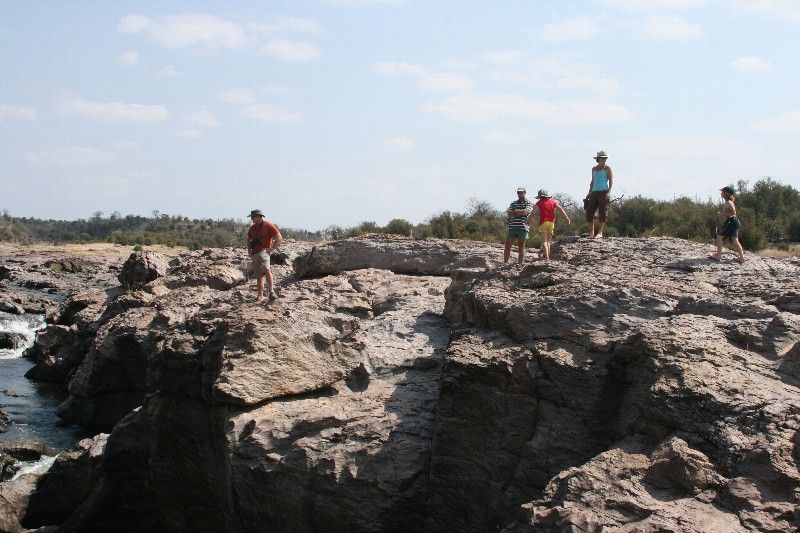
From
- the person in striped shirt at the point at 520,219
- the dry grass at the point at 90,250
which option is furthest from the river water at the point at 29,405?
the dry grass at the point at 90,250

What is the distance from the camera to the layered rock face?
6.82m

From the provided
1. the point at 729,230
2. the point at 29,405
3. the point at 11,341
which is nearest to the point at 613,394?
the point at 729,230

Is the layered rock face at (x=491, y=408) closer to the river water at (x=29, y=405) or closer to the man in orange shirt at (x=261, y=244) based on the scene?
the man in orange shirt at (x=261, y=244)

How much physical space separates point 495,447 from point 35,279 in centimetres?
3678

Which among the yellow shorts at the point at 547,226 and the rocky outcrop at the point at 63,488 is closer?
the rocky outcrop at the point at 63,488

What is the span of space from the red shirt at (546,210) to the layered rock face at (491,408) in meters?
0.62

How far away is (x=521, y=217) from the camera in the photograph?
44.8 feet

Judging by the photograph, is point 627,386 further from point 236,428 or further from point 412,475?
point 236,428

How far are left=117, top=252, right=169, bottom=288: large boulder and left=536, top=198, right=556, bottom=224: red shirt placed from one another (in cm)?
1557

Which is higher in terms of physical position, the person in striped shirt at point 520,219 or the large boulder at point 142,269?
the person in striped shirt at point 520,219

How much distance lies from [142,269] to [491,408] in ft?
63.6

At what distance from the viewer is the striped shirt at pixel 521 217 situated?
13.6 metres

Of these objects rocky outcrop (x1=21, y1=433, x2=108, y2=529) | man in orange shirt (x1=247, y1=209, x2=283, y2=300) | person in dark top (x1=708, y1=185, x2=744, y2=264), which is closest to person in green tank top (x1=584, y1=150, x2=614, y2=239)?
person in dark top (x1=708, y1=185, x2=744, y2=264)

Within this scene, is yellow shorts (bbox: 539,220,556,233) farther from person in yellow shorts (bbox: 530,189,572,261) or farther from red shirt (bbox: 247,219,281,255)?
red shirt (bbox: 247,219,281,255)
